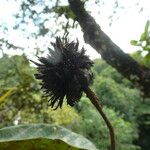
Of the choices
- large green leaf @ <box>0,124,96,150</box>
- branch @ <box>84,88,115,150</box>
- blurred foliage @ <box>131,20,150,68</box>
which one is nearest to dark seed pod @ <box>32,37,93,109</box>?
branch @ <box>84,88,115,150</box>

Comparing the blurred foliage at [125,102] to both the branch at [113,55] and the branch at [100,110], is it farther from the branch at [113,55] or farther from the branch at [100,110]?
the branch at [100,110]

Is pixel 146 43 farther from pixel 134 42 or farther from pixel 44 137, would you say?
pixel 44 137

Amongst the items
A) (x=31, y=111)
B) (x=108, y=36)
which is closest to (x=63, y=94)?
(x=108, y=36)

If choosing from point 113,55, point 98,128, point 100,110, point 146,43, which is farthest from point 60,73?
point 98,128

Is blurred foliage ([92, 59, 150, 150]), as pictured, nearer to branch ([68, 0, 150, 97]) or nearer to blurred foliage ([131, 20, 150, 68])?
branch ([68, 0, 150, 97])

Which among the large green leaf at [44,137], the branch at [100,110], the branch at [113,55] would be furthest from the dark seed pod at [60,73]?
the branch at [113,55]

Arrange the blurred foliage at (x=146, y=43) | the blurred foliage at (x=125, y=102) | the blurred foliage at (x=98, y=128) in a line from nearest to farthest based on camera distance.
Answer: the blurred foliage at (x=146, y=43) → the blurred foliage at (x=98, y=128) → the blurred foliage at (x=125, y=102)

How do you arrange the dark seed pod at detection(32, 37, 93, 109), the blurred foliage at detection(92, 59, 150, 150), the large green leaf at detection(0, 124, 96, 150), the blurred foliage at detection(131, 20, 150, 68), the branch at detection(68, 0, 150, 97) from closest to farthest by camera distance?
the large green leaf at detection(0, 124, 96, 150)
the dark seed pod at detection(32, 37, 93, 109)
the blurred foliage at detection(131, 20, 150, 68)
the branch at detection(68, 0, 150, 97)
the blurred foliage at detection(92, 59, 150, 150)
